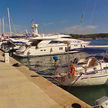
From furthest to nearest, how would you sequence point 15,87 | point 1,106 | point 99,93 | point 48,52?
point 48,52, point 99,93, point 15,87, point 1,106

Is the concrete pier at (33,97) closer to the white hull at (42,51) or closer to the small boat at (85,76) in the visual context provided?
the small boat at (85,76)

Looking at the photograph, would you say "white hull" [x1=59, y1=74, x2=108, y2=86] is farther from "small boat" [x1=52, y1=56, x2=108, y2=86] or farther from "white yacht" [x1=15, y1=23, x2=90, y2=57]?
"white yacht" [x1=15, y1=23, x2=90, y2=57]

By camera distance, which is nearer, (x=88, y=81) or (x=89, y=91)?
(x=89, y=91)

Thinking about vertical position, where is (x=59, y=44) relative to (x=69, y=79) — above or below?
above

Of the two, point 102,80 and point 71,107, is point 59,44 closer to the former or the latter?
point 102,80

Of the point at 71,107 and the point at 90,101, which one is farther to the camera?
the point at 90,101

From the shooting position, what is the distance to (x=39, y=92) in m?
4.98

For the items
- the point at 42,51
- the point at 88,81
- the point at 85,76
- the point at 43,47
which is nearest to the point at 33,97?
the point at 85,76

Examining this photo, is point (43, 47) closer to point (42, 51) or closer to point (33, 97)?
point (42, 51)

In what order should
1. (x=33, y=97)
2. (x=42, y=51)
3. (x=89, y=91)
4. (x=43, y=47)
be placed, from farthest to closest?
(x=43, y=47) → (x=42, y=51) → (x=89, y=91) → (x=33, y=97)

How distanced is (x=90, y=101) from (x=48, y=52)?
16805mm

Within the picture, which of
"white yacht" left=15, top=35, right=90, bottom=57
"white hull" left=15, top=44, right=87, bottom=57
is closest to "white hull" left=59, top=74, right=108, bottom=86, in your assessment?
"white yacht" left=15, top=35, right=90, bottom=57

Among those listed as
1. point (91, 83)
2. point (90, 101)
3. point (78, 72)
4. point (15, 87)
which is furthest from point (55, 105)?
point (91, 83)

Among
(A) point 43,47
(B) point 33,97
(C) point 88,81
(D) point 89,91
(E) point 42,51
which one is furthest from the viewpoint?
(A) point 43,47
